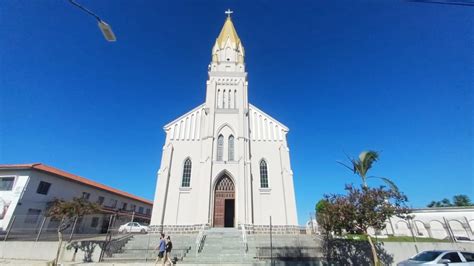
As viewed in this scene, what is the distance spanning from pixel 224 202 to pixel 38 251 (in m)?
12.8

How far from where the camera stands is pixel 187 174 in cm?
2095

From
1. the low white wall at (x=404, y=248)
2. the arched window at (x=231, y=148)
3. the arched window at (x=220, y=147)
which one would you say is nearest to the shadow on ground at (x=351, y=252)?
the low white wall at (x=404, y=248)

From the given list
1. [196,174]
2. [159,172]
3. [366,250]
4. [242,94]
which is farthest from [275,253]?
[242,94]

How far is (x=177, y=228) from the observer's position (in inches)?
724

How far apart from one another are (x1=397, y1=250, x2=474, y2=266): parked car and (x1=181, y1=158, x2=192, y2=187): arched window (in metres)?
16.4

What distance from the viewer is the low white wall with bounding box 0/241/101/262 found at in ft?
40.1

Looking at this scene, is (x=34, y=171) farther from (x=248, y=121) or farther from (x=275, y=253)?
(x=275, y=253)

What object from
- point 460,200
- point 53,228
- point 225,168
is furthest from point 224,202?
point 460,200

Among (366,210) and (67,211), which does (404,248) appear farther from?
(67,211)

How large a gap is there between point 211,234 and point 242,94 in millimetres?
14380

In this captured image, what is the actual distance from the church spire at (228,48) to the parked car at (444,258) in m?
23.4

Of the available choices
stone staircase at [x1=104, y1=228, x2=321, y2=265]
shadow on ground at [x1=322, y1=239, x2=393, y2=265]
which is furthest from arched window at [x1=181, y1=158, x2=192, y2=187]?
shadow on ground at [x1=322, y1=239, x2=393, y2=265]

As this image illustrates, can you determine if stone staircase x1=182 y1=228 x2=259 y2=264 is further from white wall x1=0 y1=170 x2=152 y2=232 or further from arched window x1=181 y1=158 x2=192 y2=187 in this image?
white wall x1=0 y1=170 x2=152 y2=232

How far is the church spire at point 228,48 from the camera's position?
1063 inches
